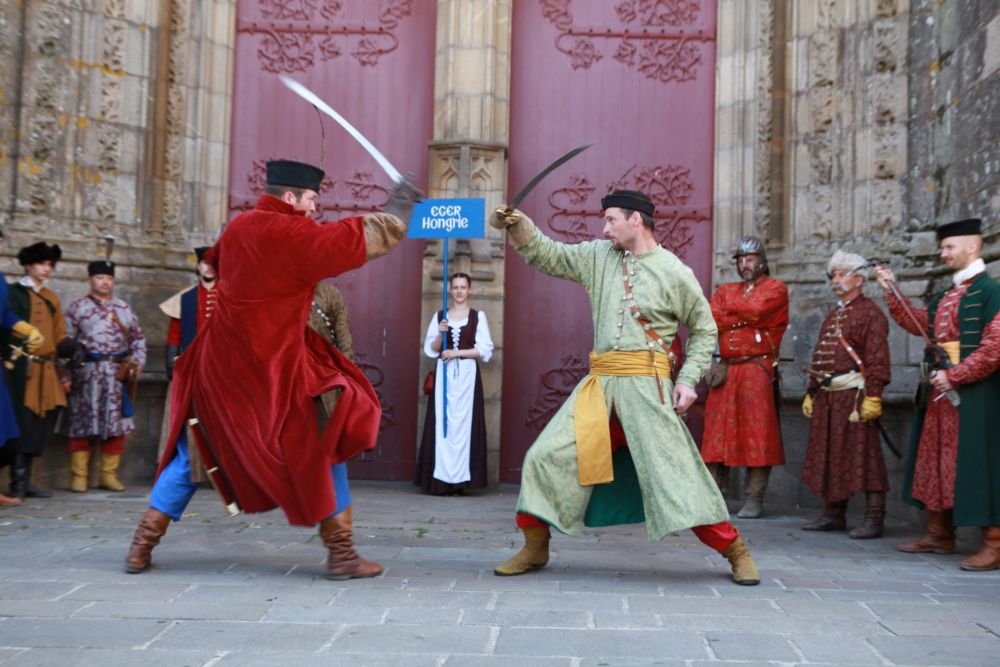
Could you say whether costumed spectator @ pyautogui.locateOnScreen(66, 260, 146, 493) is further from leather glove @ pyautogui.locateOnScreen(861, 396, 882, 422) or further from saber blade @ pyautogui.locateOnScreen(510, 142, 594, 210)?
leather glove @ pyautogui.locateOnScreen(861, 396, 882, 422)

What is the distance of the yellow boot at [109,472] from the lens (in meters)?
7.63

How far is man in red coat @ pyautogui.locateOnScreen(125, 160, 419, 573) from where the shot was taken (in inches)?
169

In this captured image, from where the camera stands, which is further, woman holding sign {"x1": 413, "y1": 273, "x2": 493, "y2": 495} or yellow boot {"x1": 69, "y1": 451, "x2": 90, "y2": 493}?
woman holding sign {"x1": 413, "y1": 273, "x2": 493, "y2": 495}

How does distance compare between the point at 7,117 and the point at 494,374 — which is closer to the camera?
the point at 7,117

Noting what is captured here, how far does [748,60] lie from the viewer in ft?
27.7

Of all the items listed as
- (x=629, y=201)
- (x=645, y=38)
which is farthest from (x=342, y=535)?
(x=645, y=38)

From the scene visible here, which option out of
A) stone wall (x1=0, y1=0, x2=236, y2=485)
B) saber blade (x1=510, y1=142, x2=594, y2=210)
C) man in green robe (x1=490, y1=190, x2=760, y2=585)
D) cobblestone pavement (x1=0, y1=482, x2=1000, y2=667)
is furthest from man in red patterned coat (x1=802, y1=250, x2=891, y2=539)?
stone wall (x1=0, y1=0, x2=236, y2=485)

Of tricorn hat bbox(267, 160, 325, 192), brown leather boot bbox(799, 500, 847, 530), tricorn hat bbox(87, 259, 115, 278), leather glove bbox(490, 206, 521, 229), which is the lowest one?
brown leather boot bbox(799, 500, 847, 530)

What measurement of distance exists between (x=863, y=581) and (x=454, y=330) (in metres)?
4.14

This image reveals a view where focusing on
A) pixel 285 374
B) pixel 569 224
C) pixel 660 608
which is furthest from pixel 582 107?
pixel 660 608

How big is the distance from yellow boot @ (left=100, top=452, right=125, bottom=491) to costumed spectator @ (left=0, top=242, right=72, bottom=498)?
43 centimetres

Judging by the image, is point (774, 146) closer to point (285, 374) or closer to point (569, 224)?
point (569, 224)

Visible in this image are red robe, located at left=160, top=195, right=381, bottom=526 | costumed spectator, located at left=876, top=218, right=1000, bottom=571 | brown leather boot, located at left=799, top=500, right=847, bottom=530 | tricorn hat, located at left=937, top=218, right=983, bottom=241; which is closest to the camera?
red robe, located at left=160, top=195, right=381, bottom=526

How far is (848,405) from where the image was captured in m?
6.51
